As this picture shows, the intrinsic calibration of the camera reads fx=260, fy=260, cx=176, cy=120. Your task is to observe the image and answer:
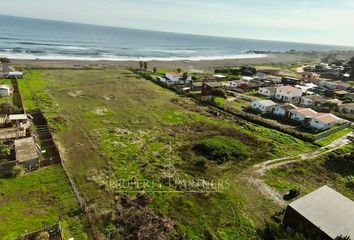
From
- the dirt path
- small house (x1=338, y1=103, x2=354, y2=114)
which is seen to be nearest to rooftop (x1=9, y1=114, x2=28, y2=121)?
the dirt path

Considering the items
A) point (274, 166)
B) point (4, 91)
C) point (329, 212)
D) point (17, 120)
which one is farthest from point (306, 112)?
point (4, 91)

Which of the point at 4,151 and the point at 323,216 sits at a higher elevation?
the point at 323,216

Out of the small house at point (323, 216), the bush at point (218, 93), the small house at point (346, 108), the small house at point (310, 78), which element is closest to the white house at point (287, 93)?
the small house at point (346, 108)

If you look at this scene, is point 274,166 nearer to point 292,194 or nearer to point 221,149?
point 292,194

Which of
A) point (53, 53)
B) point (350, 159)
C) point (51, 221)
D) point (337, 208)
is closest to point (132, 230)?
point (51, 221)

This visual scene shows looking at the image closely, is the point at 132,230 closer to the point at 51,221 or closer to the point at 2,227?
the point at 51,221

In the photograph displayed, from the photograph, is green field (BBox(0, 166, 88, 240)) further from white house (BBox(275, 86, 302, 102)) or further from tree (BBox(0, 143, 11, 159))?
white house (BBox(275, 86, 302, 102))

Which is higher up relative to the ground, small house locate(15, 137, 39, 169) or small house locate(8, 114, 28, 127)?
small house locate(8, 114, 28, 127)

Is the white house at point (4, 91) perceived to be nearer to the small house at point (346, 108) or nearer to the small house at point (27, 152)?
the small house at point (27, 152)
